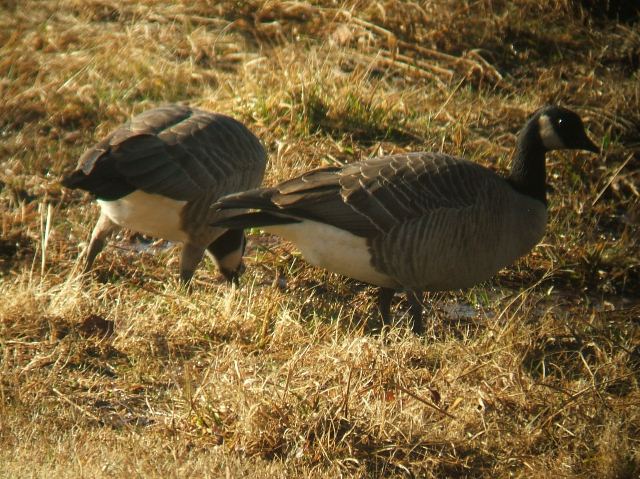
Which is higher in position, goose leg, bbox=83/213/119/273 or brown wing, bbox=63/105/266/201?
brown wing, bbox=63/105/266/201

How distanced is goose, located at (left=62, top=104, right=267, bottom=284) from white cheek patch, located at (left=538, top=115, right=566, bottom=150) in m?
1.79

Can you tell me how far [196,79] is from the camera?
867cm

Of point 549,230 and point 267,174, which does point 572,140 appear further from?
point 267,174

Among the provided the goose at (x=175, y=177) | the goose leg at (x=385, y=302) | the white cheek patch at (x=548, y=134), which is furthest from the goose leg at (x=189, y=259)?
the white cheek patch at (x=548, y=134)

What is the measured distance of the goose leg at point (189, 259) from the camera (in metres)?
6.35

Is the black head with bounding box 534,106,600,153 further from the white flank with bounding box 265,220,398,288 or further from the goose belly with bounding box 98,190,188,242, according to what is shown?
the goose belly with bounding box 98,190,188,242

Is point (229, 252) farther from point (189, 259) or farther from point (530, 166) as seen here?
point (530, 166)

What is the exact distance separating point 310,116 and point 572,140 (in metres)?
2.14

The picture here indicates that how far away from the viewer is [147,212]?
6145mm

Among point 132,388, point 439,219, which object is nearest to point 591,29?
point 439,219

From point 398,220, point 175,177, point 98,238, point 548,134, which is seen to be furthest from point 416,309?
point 98,238

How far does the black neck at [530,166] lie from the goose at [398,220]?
331mm

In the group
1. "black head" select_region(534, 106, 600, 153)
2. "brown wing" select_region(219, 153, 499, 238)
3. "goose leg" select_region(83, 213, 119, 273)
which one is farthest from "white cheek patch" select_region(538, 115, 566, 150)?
"goose leg" select_region(83, 213, 119, 273)

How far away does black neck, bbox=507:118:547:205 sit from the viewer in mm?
6391
